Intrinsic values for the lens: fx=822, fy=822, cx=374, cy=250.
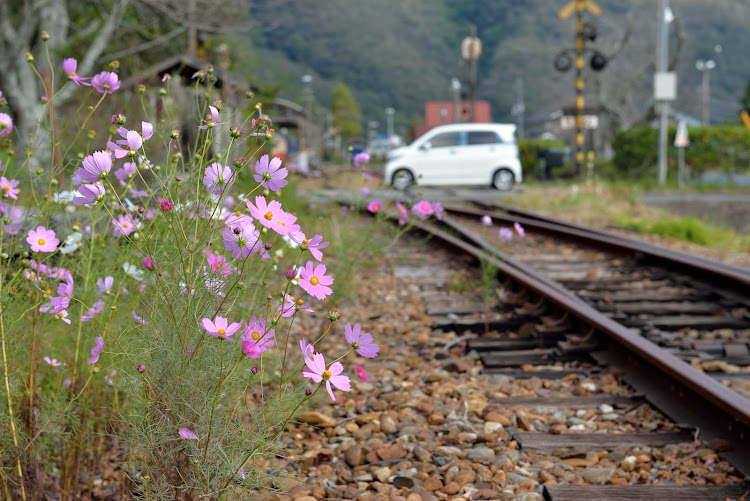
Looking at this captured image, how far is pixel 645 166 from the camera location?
2428 centimetres

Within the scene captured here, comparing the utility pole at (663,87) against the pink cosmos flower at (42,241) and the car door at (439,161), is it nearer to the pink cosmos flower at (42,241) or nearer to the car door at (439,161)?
the car door at (439,161)

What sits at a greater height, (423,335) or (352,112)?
(352,112)

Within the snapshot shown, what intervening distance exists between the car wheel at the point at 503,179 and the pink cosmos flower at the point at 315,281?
1950 centimetres

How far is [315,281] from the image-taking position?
167 cm

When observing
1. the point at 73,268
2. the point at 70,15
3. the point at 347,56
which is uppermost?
the point at 347,56

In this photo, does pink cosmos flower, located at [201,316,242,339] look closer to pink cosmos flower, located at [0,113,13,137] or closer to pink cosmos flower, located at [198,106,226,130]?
pink cosmos flower, located at [198,106,226,130]

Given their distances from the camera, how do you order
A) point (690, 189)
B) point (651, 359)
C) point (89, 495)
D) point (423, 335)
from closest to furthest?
point (89, 495)
point (651, 359)
point (423, 335)
point (690, 189)

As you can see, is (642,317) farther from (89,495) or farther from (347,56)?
(347,56)

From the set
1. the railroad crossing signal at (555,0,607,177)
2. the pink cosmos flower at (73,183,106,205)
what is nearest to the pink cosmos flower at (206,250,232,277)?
the pink cosmos flower at (73,183,106,205)

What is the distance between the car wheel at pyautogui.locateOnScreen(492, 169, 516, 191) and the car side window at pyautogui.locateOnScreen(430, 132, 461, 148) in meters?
1.33

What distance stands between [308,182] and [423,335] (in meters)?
18.7

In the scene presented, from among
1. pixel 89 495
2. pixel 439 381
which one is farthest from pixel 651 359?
pixel 89 495

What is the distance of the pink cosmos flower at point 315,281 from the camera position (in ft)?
5.35

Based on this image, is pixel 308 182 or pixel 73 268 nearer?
pixel 73 268
